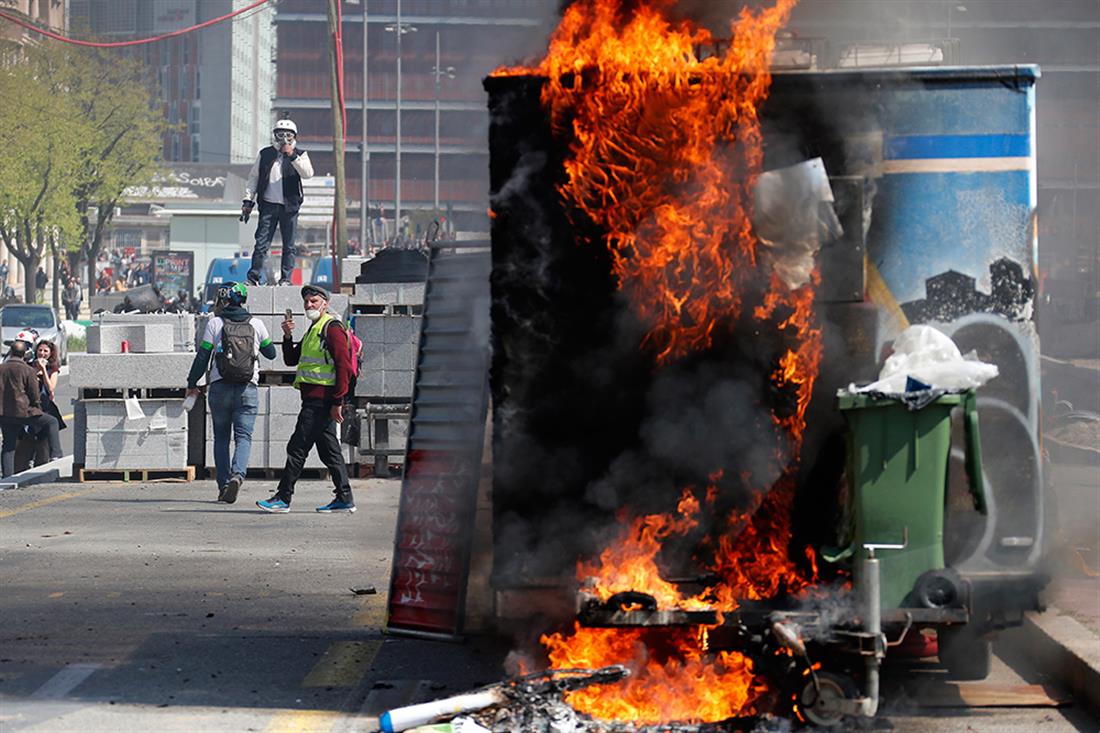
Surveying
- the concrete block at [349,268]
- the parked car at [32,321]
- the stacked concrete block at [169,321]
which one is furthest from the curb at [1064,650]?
the parked car at [32,321]

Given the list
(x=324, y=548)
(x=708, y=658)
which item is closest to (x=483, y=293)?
(x=708, y=658)

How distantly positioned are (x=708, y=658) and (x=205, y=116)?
13680 cm

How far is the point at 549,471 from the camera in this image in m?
7.02

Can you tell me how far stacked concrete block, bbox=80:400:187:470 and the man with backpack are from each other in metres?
1.72

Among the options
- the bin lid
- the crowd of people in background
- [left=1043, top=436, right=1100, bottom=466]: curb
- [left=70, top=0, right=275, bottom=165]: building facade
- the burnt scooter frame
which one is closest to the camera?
the burnt scooter frame

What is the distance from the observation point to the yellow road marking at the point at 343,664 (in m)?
7.96

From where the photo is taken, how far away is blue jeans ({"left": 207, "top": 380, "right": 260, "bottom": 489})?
15.1m

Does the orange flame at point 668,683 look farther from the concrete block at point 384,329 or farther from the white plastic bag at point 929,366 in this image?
the concrete block at point 384,329

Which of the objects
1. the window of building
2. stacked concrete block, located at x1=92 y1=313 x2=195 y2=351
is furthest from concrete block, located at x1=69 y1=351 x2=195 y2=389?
the window of building

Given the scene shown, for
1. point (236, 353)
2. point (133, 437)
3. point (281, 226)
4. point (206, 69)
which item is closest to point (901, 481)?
point (236, 353)

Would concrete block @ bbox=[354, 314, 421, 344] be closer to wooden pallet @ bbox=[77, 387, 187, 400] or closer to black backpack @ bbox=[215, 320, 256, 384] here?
wooden pallet @ bbox=[77, 387, 187, 400]

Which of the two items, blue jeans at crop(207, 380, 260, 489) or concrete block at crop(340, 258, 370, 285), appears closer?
blue jeans at crop(207, 380, 260, 489)

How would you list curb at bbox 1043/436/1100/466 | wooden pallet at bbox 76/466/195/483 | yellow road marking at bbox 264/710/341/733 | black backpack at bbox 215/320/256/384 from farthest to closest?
curb at bbox 1043/436/1100/466
wooden pallet at bbox 76/466/195/483
black backpack at bbox 215/320/256/384
yellow road marking at bbox 264/710/341/733

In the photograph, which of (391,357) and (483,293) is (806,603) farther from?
(391,357)
